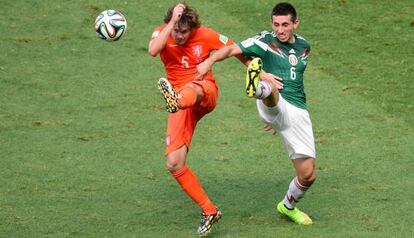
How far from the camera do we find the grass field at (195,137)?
980 cm

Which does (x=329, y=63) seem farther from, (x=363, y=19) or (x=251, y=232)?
(x=251, y=232)

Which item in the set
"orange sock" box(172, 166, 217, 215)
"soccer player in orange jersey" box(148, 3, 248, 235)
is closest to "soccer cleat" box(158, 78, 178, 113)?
"soccer player in orange jersey" box(148, 3, 248, 235)

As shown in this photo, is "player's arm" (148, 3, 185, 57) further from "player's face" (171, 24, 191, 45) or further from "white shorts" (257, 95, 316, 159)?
"white shorts" (257, 95, 316, 159)

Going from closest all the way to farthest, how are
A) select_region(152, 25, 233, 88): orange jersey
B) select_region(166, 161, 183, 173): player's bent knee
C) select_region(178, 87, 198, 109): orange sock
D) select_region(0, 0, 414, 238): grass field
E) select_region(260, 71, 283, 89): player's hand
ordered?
select_region(178, 87, 198, 109): orange sock → select_region(260, 71, 283, 89): player's hand → select_region(166, 161, 183, 173): player's bent knee → select_region(152, 25, 233, 88): orange jersey → select_region(0, 0, 414, 238): grass field

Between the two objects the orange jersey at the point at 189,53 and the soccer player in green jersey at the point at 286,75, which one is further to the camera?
the orange jersey at the point at 189,53

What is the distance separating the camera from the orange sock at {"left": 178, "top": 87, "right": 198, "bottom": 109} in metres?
8.88

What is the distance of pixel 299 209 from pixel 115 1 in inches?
295

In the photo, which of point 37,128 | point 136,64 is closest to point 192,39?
point 37,128

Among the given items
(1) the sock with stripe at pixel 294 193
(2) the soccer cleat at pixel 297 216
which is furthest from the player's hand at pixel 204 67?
(2) the soccer cleat at pixel 297 216

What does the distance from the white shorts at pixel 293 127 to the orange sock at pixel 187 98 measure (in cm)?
70

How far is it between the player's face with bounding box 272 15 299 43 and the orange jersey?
1.90ft

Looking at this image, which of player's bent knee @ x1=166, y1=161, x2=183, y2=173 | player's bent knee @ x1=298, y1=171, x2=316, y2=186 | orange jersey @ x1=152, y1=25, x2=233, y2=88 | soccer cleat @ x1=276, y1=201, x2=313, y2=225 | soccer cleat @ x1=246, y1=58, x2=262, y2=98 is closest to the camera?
soccer cleat @ x1=246, y1=58, x2=262, y2=98

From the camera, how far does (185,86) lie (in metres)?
9.26

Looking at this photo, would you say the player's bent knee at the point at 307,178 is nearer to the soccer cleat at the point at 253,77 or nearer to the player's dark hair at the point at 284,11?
the soccer cleat at the point at 253,77
